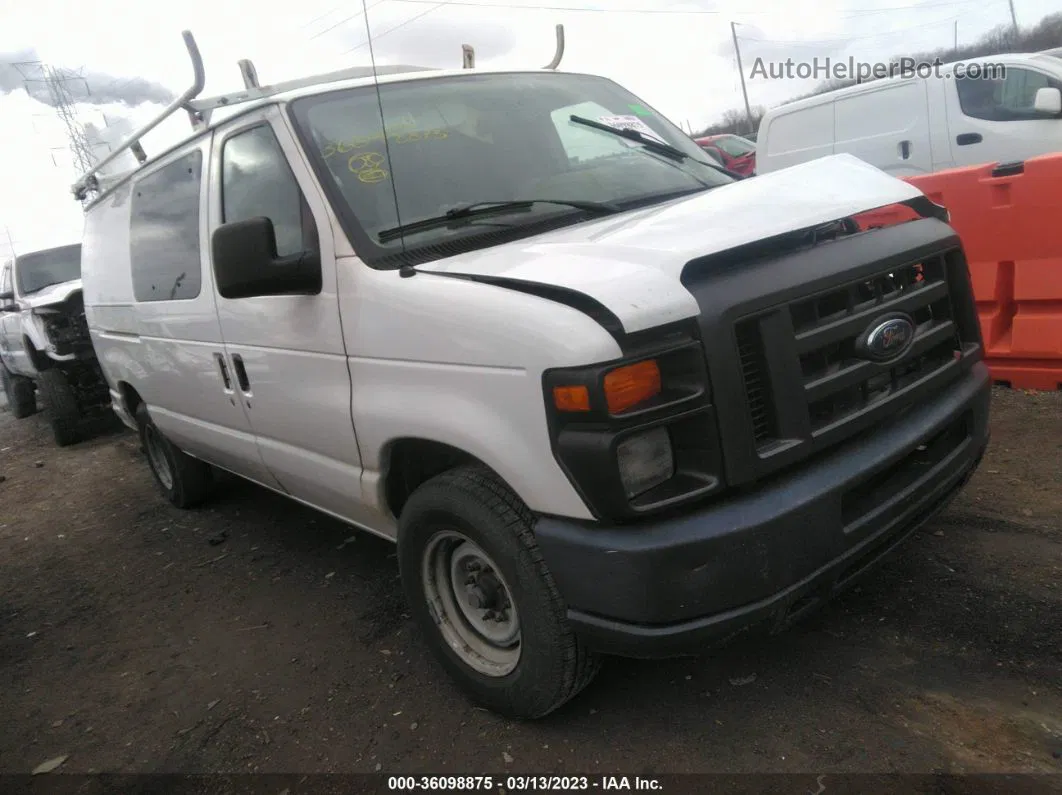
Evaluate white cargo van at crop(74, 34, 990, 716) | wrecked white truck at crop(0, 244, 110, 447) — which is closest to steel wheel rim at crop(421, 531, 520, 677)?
white cargo van at crop(74, 34, 990, 716)

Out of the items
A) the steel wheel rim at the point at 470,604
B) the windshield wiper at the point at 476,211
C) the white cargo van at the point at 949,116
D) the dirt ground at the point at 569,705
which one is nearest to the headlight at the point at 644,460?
the steel wheel rim at the point at 470,604

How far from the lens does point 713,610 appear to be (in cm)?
Result: 200

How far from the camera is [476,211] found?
2.64 meters

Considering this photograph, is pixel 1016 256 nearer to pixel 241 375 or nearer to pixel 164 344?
pixel 241 375

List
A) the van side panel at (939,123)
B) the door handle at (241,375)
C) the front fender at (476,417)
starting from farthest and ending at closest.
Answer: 1. the van side panel at (939,123)
2. the door handle at (241,375)
3. the front fender at (476,417)

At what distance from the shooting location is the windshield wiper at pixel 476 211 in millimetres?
2598

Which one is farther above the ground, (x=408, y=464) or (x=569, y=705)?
(x=408, y=464)

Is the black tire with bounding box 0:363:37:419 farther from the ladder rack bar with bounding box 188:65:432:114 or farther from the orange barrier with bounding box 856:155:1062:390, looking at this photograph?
the orange barrier with bounding box 856:155:1062:390

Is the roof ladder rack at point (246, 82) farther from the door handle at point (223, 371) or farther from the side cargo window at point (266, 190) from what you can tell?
the door handle at point (223, 371)

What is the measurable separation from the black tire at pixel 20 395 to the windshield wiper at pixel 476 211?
10232 millimetres

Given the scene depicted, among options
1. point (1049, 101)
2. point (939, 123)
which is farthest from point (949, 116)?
point (1049, 101)

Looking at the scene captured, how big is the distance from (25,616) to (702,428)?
153 inches

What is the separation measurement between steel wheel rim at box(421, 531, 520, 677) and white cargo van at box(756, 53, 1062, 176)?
23.7 feet

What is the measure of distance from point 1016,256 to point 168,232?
453 cm
